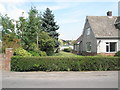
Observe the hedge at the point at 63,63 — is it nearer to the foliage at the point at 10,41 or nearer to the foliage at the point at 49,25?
the foliage at the point at 10,41

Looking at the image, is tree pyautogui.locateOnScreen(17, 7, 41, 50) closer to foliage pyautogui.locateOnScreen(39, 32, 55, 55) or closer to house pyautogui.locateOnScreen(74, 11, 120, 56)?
foliage pyautogui.locateOnScreen(39, 32, 55, 55)

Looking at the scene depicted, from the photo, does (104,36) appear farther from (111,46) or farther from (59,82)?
(59,82)

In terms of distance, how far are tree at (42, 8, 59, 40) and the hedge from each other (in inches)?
598

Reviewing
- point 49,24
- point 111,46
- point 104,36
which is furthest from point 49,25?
point 111,46

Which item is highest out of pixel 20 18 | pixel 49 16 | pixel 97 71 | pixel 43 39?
pixel 49 16

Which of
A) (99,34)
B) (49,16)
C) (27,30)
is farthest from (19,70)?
(49,16)

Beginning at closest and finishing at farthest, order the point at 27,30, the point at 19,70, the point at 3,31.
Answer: the point at 19,70 → the point at 27,30 → the point at 3,31

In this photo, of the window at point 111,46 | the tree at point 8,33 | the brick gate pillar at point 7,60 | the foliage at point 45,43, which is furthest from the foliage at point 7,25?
the window at point 111,46

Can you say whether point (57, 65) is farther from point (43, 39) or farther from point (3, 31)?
point (3, 31)

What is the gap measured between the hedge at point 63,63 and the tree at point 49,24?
15187 mm

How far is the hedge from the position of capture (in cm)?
1116

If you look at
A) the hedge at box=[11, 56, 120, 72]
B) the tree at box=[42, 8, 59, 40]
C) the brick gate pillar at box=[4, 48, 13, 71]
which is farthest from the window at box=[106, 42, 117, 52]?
the brick gate pillar at box=[4, 48, 13, 71]

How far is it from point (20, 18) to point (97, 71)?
11956 mm

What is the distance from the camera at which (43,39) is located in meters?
20.8
